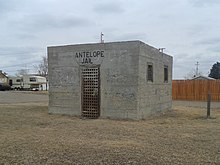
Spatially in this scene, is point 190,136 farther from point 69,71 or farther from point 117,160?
point 69,71

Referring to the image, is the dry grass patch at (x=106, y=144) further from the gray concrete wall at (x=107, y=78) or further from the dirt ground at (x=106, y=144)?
the gray concrete wall at (x=107, y=78)

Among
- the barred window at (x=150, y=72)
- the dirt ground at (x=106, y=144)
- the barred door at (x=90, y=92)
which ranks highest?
the barred window at (x=150, y=72)

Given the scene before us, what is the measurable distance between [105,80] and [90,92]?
40.0 inches

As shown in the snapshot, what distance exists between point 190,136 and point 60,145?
4244 mm

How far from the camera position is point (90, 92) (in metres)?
14.3

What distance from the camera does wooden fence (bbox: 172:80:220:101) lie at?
31.7m

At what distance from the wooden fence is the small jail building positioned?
689 inches

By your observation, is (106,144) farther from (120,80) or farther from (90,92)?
(90,92)

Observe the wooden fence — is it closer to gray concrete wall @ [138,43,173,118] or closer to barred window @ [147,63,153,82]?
gray concrete wall @ [138,43,173,118]

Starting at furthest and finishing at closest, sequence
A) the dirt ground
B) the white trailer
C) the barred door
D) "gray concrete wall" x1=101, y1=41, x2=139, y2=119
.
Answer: the white trailer
the barred door
"gray concrete wall" x1=101, y1=41, x2=139, y2=119
the dirt ground

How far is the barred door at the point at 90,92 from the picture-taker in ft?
46.3

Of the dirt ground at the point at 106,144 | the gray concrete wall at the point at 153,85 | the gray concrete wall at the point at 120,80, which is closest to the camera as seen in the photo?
the dirt ground at the point at 106,144

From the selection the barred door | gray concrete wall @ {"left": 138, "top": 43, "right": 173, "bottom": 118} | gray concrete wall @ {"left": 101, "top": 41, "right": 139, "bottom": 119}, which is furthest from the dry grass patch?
gray concrete wall @ {"left": 138, "top": 43, "right": 173, "bottom": 118}

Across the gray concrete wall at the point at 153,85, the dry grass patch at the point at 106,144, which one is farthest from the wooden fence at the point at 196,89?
the dry grass patch at the point at 106,144
